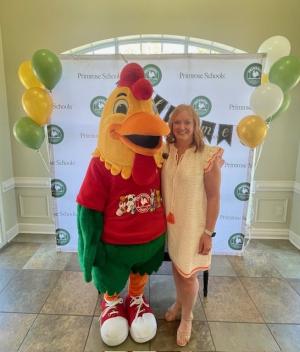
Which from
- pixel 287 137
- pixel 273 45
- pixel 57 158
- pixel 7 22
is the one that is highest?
pixel 7 22

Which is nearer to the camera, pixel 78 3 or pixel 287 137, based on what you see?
pixel 78 3

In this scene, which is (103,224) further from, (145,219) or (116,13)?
(116,13)

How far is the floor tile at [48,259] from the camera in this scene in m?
2.37

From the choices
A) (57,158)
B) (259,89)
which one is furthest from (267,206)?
(57,158)

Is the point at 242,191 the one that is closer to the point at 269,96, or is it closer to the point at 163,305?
the point at 269,96

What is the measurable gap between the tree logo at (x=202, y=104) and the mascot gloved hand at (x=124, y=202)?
2.88 feet

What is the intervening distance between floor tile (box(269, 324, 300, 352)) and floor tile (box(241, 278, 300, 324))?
4cm

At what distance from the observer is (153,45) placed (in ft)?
9.02

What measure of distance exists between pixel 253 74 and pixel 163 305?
6.47 ft

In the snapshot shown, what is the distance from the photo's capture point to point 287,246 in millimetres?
2803

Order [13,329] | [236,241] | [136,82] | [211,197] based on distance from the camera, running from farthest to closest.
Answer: [236,241] → [13,329] → [211,197] → [136,82]

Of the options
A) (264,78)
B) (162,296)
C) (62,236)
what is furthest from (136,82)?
(62,236)

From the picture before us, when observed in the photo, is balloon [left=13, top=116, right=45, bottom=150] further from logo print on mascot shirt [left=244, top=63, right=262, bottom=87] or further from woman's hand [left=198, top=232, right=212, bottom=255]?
logo print on mascot shirt [left=244, top=63, right=262, bottom=87]

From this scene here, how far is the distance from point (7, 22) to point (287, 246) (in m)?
3.76
